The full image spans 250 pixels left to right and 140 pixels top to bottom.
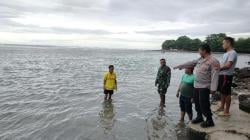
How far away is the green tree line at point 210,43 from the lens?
128m

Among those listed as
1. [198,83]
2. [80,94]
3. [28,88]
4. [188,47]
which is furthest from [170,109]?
[188,47]

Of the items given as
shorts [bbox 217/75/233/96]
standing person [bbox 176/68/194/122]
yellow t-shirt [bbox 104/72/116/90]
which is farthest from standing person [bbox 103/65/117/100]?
shorts [bbox 217/75/233/96]

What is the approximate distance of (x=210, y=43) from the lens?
452ft

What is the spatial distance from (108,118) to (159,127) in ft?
7.24

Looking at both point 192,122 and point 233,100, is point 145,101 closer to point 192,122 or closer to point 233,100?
point 233,100

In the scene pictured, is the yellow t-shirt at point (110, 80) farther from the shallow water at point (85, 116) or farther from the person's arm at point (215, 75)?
the person's arm at point (215, 75)

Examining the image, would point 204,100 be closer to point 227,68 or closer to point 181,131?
point 227,68

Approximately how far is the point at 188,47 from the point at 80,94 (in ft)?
523

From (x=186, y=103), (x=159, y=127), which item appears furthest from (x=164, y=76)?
(x=186, y=103)

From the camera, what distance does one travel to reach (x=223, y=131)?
841 cm

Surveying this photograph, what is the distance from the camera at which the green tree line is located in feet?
420

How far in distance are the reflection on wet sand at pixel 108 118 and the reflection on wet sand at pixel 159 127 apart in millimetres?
1178

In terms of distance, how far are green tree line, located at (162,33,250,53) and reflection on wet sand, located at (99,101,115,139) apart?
98.9 metres

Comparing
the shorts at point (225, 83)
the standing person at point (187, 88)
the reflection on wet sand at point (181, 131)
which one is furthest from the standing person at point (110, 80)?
the shorts at point (225, 83)
